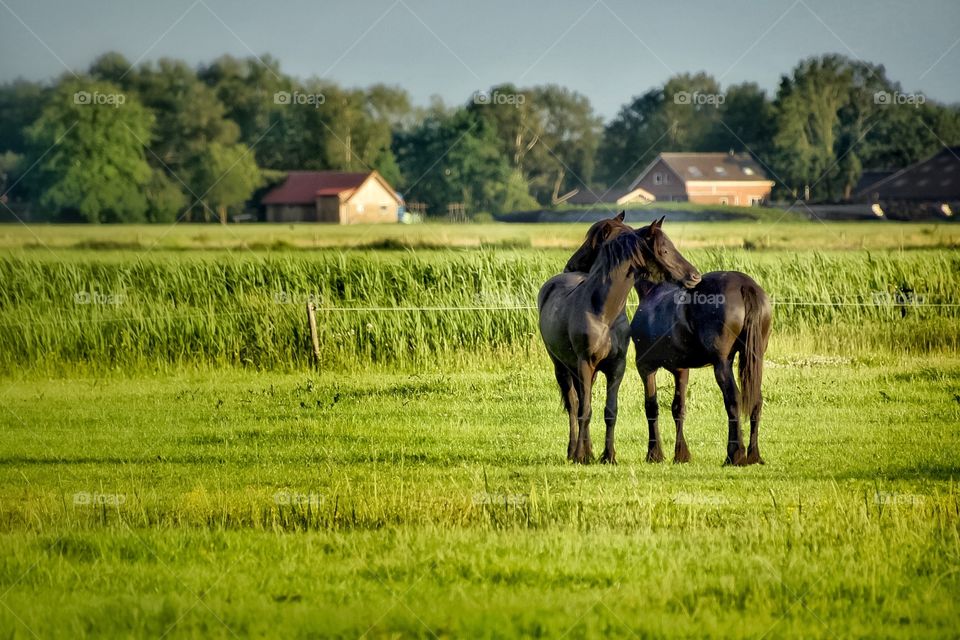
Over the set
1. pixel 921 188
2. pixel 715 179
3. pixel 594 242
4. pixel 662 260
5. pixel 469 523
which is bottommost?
pixel 469 523

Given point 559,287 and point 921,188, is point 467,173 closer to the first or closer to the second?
point 921,188

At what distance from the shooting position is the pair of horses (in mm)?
11266

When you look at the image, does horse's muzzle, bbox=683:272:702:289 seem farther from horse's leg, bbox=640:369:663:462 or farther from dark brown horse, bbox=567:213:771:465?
horse's leg, bbox=640:369:663:462

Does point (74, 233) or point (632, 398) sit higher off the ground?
point (74, 233)

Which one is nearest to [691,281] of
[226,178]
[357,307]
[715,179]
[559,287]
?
[559,287]

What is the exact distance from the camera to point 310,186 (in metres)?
57.2

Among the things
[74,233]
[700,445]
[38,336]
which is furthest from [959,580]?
[74,233]

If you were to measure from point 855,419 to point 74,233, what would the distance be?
127ft

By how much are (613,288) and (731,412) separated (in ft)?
5.55

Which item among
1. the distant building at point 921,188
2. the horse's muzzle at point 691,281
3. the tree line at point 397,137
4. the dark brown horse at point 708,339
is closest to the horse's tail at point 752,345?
the dark brown horse at point 708,339

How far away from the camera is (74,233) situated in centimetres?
4731

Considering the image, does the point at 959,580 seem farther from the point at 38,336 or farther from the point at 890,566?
the point at 38,336

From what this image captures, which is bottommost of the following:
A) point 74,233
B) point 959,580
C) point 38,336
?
point 959,580

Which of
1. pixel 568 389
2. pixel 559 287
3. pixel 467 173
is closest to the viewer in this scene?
pixel 559 287
